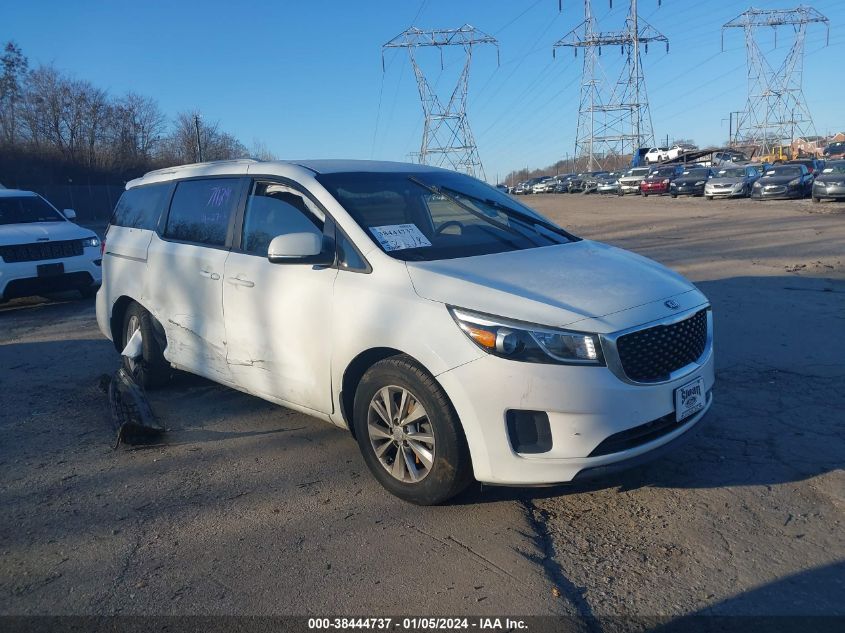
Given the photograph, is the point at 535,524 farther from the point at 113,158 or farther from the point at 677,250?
the point at 113,158

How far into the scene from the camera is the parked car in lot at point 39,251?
9.56 metres

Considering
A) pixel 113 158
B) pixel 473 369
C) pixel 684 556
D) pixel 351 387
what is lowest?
pixel 684 556

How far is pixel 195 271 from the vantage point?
505 cm

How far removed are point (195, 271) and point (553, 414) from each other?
3.01m

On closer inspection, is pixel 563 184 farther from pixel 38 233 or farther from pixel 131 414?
pixel 131 414

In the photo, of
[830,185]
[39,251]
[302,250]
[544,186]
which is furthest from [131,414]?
[544,186]

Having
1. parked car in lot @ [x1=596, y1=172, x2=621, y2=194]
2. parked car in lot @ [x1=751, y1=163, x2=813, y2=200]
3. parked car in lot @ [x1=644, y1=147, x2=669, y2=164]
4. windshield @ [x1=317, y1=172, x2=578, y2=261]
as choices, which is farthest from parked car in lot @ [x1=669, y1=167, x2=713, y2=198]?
windshield @ [x1=317, y1=172, x2=578, y2=261]

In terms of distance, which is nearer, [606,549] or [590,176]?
[606,549]

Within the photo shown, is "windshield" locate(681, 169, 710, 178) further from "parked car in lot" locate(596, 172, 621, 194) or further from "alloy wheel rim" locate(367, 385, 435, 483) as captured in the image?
"alloy wheel rim" locate(367, 385, 435, 483)

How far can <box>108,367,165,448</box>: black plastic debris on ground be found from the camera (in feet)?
15.5

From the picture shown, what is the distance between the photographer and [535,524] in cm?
352

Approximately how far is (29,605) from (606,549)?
256 centimetres

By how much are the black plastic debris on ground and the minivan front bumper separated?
250cm

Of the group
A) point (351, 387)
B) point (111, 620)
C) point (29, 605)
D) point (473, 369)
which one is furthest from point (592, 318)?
point (29, 605)
